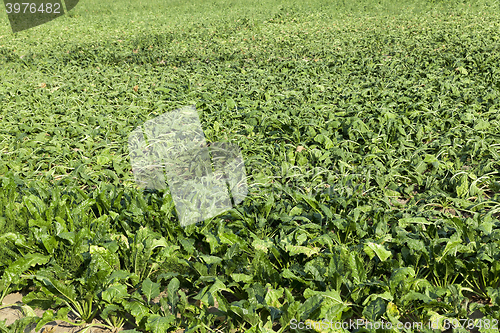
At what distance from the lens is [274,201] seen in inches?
128

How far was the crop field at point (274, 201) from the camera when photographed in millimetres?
2191

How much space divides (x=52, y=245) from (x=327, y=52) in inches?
284

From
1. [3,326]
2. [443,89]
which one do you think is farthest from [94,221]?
[443,89]
